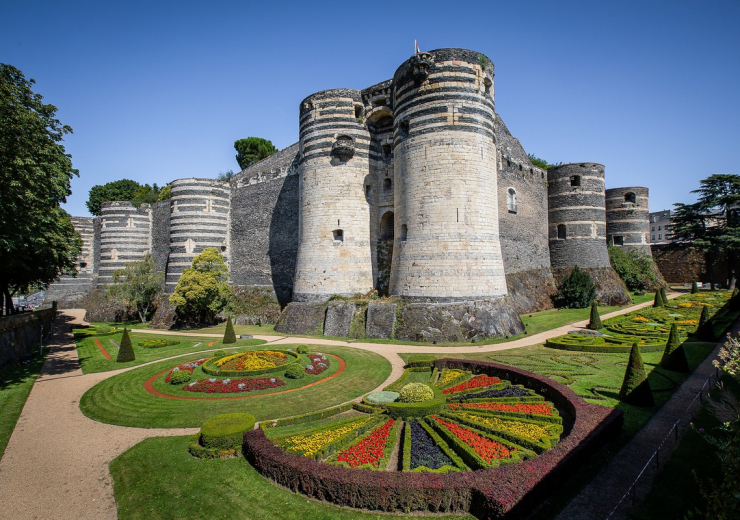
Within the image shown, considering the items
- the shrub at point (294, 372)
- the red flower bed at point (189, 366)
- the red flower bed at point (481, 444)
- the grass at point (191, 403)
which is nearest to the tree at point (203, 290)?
the red flower bed at point (189, 366)

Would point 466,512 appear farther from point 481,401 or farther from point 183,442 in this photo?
point 183,442

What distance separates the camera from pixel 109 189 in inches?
2709

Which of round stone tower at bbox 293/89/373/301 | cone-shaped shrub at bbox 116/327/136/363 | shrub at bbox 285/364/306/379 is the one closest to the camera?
shrub at bbox 285/364/306/379

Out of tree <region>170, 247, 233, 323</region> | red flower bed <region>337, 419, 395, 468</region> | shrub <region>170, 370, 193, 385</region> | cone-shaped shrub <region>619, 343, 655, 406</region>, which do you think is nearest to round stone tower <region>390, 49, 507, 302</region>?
cone-shaped shrub <region>619, 343, 655, 406</region>

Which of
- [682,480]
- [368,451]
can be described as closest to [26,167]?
[368,451]

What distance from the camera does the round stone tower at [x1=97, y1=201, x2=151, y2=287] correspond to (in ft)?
141

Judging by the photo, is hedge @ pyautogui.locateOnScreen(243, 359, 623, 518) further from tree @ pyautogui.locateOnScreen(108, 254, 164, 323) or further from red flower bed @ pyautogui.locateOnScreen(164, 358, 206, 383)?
tree @ pyautogui.locateOnScreen(108, 254, 164, 323)

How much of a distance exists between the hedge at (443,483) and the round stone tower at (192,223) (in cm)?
3089

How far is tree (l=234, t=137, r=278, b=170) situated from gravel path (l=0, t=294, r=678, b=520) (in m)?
50.2

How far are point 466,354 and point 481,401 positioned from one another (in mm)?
6610

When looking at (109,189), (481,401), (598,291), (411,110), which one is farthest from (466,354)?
(109,189)

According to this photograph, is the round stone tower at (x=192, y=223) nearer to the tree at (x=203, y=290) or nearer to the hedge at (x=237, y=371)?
the tree at (x=203, y=290)

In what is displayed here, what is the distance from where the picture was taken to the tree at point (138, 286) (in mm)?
35750

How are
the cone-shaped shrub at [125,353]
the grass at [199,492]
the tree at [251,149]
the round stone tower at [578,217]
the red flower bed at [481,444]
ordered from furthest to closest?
the tree at [251,149] → the round stone tower at [578,217] → the cone-shaped shrub at [125,353] → the red flower bed at [481,444] → the grass at [199,492]
